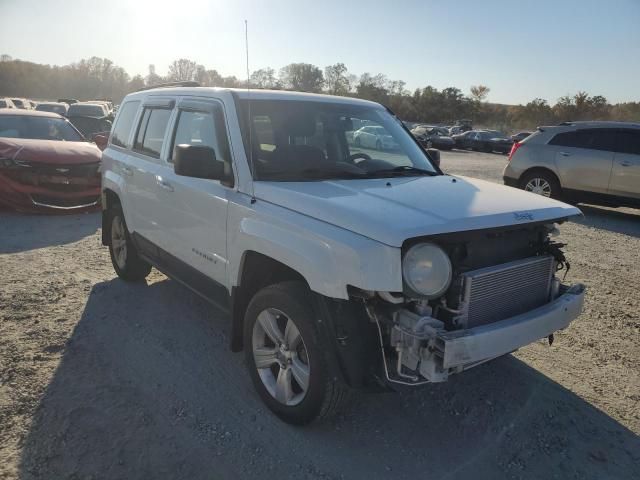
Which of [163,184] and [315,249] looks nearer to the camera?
[315,249]

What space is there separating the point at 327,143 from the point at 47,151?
652 centimetres

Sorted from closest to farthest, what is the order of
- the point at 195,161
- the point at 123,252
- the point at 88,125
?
the point at 195,161 < the point at 123,252 < the point at 88,125

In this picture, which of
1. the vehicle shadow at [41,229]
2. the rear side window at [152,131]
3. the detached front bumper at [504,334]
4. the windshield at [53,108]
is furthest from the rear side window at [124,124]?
the windshield at [53,108]

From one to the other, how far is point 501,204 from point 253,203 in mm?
1503

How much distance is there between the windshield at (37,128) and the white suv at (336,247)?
20.6 ft

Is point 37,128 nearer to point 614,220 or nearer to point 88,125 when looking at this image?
point 88,125

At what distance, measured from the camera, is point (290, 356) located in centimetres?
293

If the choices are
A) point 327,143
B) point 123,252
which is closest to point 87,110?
point 123,252

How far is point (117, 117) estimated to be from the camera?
17.9 ft

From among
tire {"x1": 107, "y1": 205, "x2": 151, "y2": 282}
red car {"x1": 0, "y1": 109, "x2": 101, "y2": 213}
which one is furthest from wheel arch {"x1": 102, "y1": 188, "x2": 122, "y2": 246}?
red car {"x1": 0, "y1": 109, "x2": 101, "y2": 213}

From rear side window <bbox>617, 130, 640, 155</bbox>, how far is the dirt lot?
19.4 feet

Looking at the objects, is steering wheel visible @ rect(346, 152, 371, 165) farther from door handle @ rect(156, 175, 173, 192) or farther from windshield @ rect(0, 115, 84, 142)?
windshield @ rect(0, 115, 84, 142)

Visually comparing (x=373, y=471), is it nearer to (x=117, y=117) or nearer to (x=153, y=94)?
(x=153, y=94)

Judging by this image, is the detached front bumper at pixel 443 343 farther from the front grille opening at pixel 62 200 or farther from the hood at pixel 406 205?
the front grille opening at pixel 62 200
